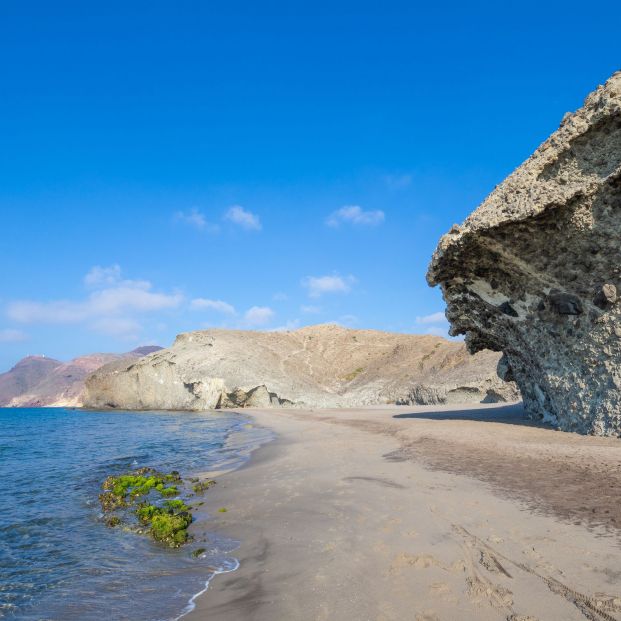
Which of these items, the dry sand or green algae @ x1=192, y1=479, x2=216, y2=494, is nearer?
the dry sand

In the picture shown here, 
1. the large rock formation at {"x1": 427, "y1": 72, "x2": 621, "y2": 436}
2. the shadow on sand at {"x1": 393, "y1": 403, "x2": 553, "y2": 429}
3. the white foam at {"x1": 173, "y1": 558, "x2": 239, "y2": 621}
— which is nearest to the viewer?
the white foam at {"x1": 173, "y1": 558, "x2": 239, "y2": 621}

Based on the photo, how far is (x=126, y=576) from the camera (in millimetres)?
5883

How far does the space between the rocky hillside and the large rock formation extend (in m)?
26.2

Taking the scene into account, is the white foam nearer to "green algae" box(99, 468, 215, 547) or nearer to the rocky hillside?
"green algae" box(99, 468, 215, 547)

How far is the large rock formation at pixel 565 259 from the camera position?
1204 cm

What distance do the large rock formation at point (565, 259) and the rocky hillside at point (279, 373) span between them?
26.2 meters

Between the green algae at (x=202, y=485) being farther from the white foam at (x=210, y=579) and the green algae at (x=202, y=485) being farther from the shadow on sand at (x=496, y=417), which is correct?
the shadow on sand at (x=496, y=417)

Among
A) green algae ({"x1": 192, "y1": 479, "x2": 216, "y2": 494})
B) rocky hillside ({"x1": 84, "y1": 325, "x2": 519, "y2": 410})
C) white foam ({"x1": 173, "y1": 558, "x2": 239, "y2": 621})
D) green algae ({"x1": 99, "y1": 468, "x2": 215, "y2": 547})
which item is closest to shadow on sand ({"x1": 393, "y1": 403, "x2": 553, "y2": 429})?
green algae ({"x1": 192, "y1": 479, "x2": 216, "y2": 494})

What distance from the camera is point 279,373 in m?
63.0

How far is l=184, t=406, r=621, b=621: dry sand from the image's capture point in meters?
4.01

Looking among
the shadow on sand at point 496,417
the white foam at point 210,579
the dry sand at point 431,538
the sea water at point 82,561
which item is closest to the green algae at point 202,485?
the dry sand at point 431,538

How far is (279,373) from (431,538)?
58070 mm

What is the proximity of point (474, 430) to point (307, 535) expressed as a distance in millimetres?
10271

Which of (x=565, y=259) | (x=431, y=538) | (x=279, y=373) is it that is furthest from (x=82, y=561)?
(x=279, y=373)
